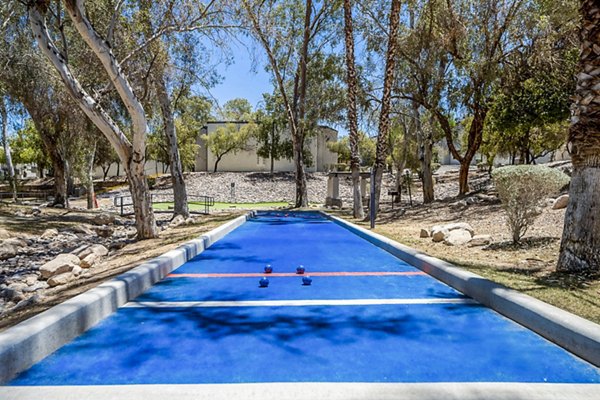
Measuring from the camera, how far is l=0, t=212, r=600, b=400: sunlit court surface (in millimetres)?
2711

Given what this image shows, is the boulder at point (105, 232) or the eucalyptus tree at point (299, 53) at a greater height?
the eucalyptus tree at point (299, 53)

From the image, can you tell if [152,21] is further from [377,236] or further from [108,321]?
[108,321]

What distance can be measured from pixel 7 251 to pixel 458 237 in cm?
1116

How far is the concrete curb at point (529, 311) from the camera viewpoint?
3387mm

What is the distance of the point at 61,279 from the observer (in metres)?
7.42

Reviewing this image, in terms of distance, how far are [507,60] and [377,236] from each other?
10.5 m

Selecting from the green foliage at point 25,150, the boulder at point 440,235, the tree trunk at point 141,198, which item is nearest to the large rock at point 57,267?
the tree trunk at point 141,198

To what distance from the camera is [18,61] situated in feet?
57.1

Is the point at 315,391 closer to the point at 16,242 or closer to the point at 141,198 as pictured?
the point at 141,198

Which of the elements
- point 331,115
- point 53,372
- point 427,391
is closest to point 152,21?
point 331,115

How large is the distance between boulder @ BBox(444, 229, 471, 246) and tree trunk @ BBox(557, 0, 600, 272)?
331 centimetres

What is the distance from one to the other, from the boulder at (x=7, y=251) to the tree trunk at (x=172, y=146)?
621 centimetres

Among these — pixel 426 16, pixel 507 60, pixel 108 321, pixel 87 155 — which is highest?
pixel 426 16

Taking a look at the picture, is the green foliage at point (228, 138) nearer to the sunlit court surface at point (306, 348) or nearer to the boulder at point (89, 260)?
the boulder at point (89, 260)
